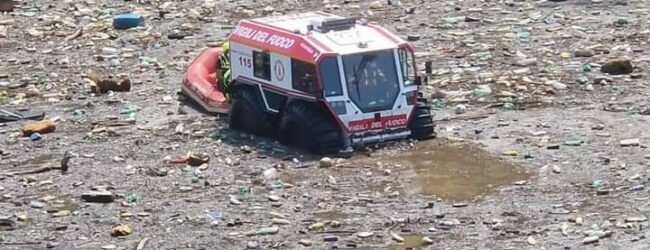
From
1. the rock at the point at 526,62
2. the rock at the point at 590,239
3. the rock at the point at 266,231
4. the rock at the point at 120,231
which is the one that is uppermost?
the rock at the point at 590,239

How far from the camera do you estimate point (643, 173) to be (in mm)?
14148

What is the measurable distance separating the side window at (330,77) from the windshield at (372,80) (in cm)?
9

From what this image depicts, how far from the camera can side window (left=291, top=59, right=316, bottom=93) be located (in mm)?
15328

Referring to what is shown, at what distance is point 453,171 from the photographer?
48.4 ft

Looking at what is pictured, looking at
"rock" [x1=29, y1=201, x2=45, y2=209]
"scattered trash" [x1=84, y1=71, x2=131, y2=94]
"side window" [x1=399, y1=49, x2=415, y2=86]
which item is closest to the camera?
"rock" [x1=29, y1=201, x2=45, y2=209]

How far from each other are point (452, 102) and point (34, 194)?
491 cm

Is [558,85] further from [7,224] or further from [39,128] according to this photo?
[7,224]

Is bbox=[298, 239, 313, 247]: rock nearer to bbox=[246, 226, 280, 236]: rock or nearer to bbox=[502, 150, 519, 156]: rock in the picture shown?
bbox=[246, 226, 280, 236]: rock

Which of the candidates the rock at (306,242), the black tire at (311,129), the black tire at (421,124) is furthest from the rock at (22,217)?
the black tire at (421,124)

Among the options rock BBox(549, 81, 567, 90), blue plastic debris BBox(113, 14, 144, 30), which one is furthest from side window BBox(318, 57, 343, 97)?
blue plastic debris BBox(113, 14, 144, 30)

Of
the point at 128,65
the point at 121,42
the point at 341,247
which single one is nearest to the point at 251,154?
the point at 341,247

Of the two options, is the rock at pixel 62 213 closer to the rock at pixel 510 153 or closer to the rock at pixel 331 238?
the rock at pixel 331 238

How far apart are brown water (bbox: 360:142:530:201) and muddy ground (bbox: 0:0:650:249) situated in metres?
0.03

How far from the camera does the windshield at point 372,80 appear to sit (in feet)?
50.5
